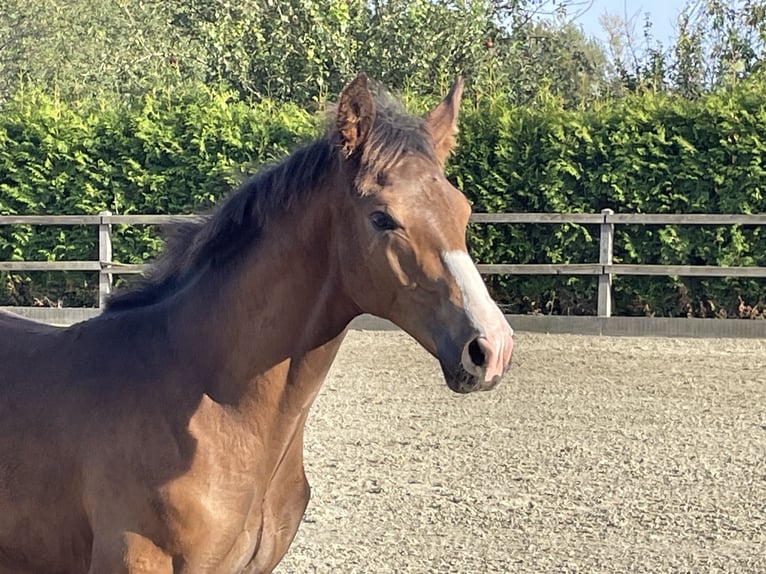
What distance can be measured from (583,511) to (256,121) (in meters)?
8.53

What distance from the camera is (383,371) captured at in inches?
356

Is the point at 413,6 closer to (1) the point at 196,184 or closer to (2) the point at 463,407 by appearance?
(1) the point at 196,184

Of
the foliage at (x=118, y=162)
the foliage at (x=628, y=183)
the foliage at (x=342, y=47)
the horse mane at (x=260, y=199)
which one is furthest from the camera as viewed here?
the foliage at (x=342, y=47)

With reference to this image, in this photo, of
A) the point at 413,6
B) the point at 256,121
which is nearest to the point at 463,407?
the point at 256,121

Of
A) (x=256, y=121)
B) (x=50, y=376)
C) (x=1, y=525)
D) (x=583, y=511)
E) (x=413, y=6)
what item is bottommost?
(x=583, y=511)

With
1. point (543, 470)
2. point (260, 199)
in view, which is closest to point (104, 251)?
point (543, 470)

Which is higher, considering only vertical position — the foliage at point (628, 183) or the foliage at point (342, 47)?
the foliage at point (342, 47)

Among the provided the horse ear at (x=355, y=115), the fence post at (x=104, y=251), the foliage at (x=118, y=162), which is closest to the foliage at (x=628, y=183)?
the foliage at (x=118, y=162)

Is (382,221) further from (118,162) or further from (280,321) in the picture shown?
(118,162)

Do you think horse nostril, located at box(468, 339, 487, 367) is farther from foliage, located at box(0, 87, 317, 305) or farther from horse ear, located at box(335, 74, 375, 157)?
foliage, located at box(0, 87, 317, 305)

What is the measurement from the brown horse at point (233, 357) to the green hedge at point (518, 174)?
864 centimetres

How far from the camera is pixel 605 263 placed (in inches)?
440

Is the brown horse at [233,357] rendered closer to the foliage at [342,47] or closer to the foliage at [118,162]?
the foliage at [118,162]

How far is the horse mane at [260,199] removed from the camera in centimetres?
247
